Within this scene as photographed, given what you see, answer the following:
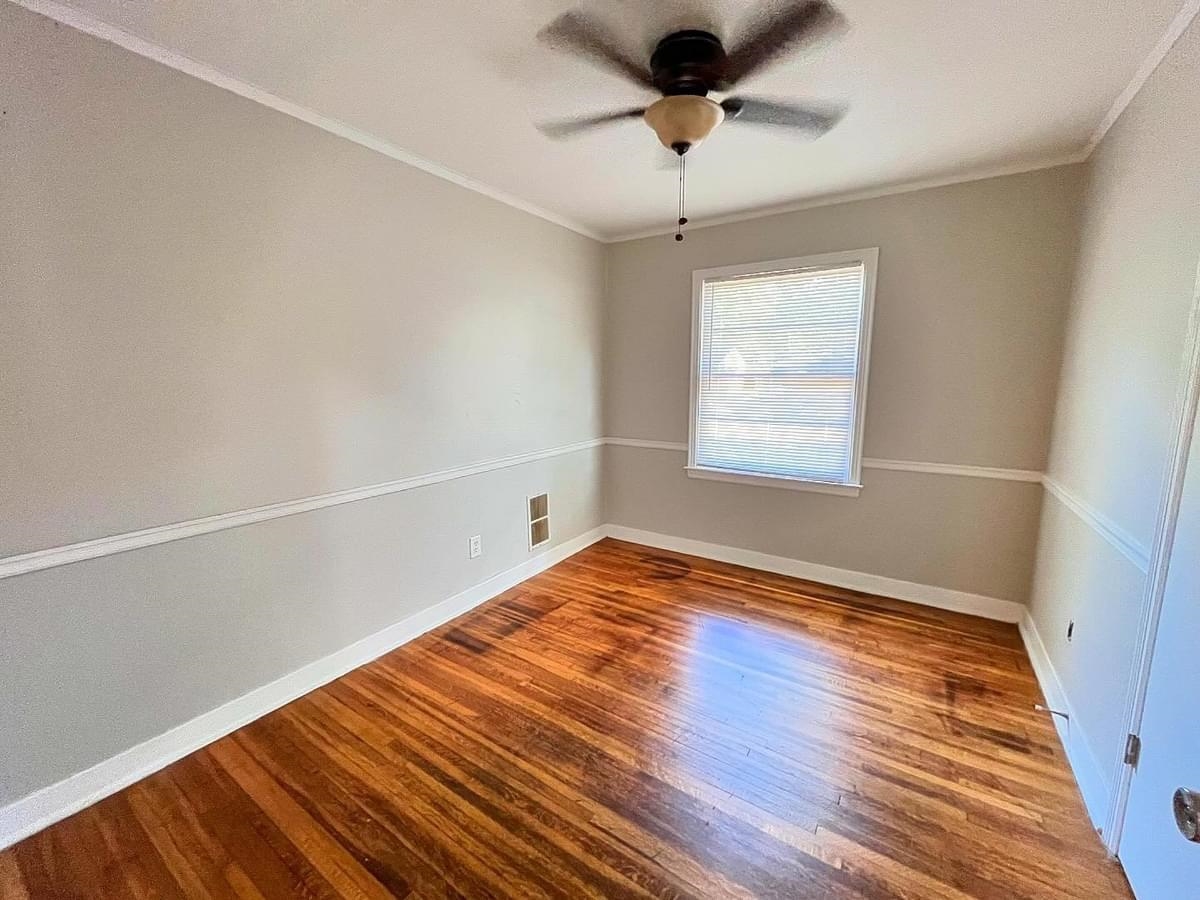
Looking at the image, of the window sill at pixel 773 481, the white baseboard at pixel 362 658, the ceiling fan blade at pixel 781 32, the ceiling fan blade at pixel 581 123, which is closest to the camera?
the ceiling fan blade at pixel 781 32

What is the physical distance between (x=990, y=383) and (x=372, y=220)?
328 cm

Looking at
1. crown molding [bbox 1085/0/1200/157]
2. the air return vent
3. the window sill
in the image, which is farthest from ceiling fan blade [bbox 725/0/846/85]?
the air return vent

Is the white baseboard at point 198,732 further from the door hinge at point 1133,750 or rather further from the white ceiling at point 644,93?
the door hinge at point 1133,750

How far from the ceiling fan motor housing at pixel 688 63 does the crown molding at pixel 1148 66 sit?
4.18ft

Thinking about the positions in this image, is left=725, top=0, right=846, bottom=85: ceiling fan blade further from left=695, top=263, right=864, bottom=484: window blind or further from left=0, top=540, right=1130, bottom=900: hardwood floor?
left=0, top=540, right=1130, bottom=900: hardwood floor

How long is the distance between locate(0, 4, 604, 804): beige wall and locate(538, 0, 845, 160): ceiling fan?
3.94ft

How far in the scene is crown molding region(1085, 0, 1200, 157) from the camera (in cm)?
140

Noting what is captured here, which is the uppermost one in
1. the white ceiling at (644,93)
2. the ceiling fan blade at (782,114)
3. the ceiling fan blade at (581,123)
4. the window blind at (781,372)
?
the white ceiling at (644,93)

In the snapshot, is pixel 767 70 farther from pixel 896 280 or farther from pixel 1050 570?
pixel 1050 570

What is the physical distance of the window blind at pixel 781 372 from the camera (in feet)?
10.1

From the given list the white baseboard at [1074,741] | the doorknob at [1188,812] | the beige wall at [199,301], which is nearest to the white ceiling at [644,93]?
the beige wall at [199,301]

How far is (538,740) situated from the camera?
1894 millimetres

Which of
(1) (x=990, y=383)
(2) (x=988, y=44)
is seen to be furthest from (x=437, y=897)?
(1) (x=990, y=383)

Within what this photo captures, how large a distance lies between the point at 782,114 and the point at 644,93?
0.52m
